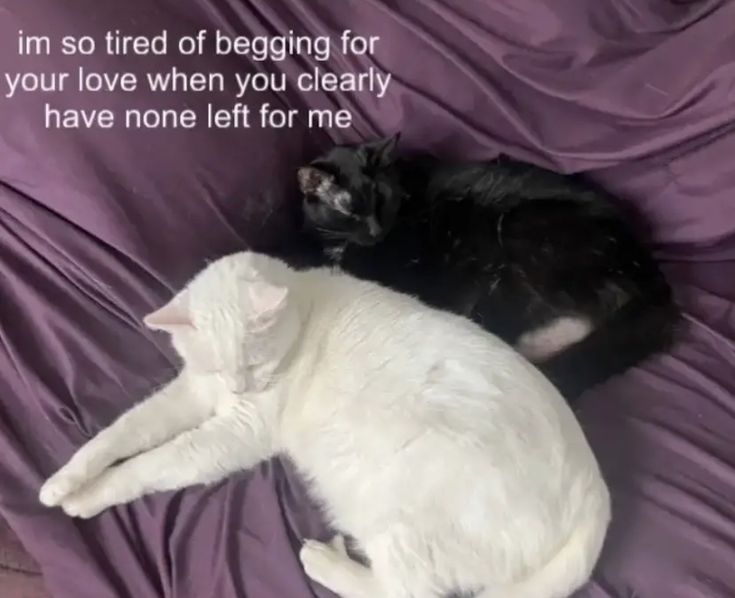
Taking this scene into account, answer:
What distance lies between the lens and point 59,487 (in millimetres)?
1289

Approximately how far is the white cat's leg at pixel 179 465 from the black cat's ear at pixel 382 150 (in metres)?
0.48

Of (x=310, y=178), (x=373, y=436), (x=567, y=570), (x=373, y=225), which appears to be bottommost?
(x=567, y=570)

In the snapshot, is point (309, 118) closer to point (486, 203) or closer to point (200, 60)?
point (200, 60)

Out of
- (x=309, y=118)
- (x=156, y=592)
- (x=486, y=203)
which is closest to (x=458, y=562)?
(x=156, y=592)

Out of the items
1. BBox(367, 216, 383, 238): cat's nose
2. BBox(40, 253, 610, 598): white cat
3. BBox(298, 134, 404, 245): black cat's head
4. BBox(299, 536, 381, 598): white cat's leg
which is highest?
BBox(298, 134, 404, 245): black cat's head

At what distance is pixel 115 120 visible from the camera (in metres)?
1.47

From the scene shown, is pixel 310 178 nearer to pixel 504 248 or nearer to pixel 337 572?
pixel 504 248

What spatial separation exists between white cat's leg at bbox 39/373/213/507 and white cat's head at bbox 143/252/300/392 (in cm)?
5

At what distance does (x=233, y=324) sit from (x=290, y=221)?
0.36 metres

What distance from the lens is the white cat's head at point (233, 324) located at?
52.5 inches


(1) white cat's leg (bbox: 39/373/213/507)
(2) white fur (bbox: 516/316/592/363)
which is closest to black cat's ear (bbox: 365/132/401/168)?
(2) white fur (bbox: 516/316/592/363)

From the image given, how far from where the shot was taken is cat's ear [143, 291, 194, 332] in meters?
1.31

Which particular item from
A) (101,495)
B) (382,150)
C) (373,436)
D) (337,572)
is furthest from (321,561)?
(382,150)

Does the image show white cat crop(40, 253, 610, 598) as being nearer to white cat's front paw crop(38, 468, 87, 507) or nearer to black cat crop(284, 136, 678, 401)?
white cat's front paw crop(38, 468, 87, 507)
